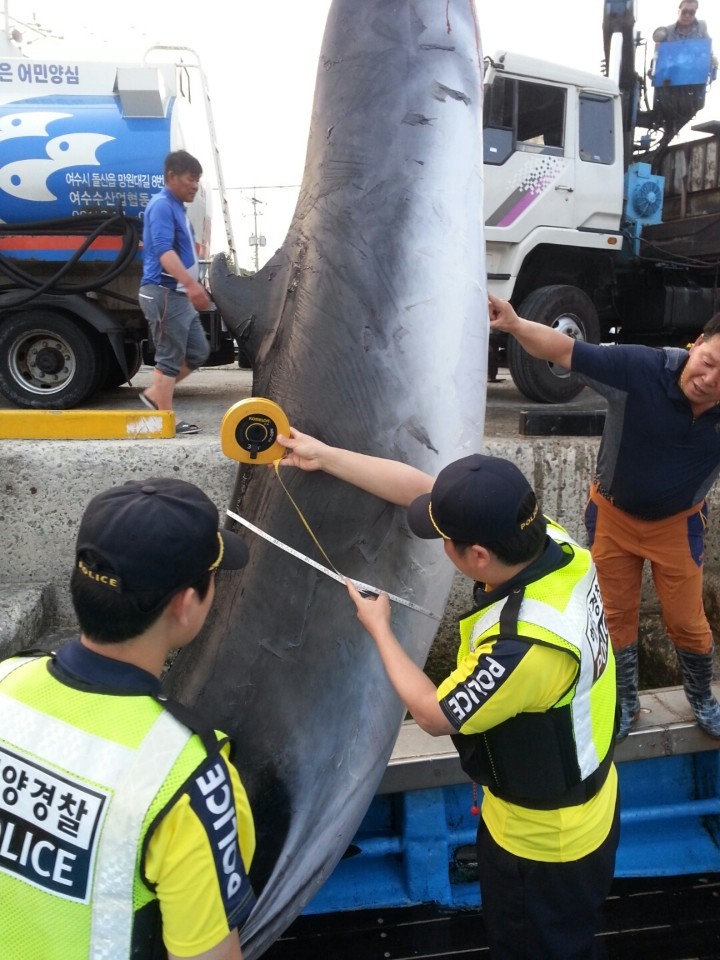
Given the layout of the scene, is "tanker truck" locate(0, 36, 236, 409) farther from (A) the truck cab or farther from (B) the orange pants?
(B) the orange pants

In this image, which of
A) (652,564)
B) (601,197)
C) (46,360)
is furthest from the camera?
(601,197)

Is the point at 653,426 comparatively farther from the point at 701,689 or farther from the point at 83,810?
the point at 83,810

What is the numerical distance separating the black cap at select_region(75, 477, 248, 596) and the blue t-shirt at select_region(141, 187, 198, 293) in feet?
11.7

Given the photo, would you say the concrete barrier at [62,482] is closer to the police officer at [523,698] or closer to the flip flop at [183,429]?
the flip flop at [183,429]

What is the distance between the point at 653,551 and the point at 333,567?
1.34 meters

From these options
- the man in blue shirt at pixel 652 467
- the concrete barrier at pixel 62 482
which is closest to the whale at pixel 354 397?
the man in blue shirt at pixel 652 467

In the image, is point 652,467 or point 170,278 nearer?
point 652,467

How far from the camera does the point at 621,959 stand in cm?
273

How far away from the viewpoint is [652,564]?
9.01 feet

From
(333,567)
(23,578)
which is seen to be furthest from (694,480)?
(23,578)

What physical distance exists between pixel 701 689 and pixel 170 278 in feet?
11.7

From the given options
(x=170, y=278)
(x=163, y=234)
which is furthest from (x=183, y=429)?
(x=163, y=234)

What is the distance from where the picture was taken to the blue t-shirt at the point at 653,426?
251 cm

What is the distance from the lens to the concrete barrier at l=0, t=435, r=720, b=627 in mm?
3707
